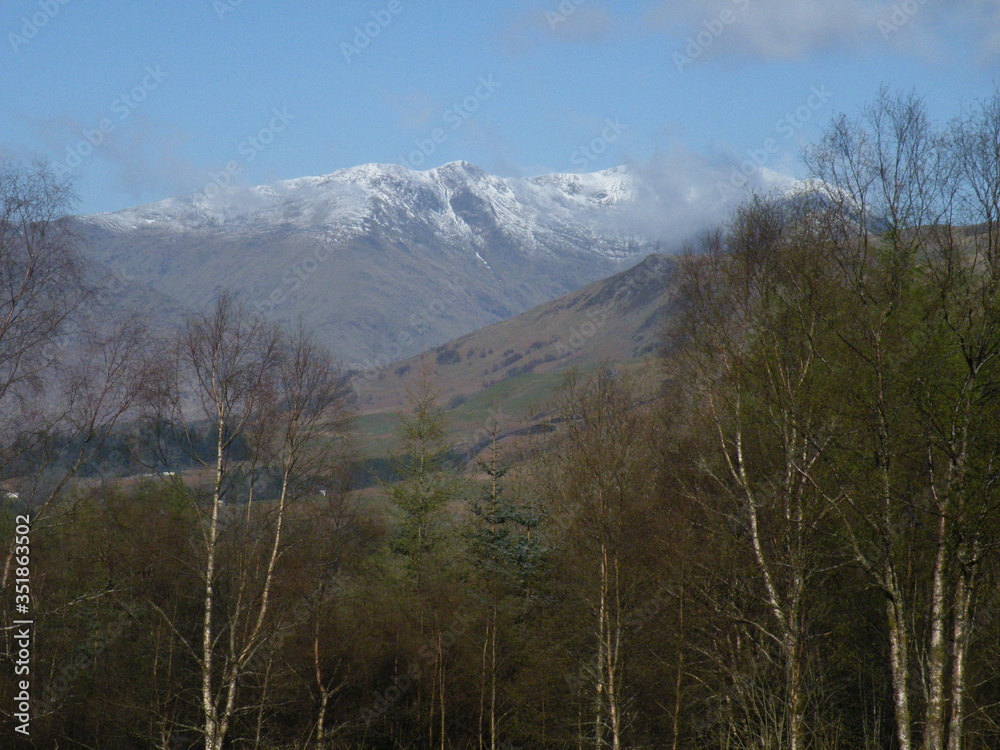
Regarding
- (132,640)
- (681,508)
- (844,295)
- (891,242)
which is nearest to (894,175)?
(891,242)

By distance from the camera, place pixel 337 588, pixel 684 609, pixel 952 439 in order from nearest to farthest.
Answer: pixel 952 439, pixel 684 609, pixel 337 588

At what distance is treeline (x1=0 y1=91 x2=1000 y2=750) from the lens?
1770 centimetres

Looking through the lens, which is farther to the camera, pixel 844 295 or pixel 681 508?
pixel 681 508

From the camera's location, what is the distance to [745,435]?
2617 centimetres

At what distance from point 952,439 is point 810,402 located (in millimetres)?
4970

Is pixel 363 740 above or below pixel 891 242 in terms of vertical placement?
below

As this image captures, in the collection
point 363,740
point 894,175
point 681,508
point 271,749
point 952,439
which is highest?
point 894,175

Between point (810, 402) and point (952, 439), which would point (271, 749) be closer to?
point (810, 402)

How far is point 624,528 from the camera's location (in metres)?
28.1

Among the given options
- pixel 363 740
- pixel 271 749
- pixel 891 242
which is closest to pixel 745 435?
pixel 891 242

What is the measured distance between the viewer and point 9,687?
A: 34.8 meters

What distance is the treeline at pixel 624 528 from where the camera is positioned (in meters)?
17.7

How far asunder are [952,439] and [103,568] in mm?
38507

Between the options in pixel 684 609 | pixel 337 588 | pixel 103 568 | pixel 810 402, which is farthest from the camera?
pixel 103 568
